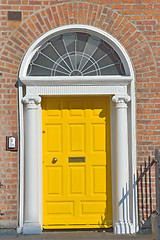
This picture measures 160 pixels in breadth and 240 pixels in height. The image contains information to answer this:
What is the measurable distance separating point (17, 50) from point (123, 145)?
234cm

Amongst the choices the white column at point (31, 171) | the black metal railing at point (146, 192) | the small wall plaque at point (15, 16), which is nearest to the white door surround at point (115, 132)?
the white column at point (31, 171)

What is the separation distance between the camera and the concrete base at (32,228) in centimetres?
636

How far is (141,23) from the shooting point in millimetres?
6621

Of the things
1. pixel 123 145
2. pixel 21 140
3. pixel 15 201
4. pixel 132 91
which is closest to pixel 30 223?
pixel 15 201

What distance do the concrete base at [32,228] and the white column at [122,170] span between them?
4.08 ft

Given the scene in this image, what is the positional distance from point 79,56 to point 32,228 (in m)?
2.93

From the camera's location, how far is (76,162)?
6.69 meters

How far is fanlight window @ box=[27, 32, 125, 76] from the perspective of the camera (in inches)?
262

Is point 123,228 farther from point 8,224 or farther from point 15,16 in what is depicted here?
point 15,16

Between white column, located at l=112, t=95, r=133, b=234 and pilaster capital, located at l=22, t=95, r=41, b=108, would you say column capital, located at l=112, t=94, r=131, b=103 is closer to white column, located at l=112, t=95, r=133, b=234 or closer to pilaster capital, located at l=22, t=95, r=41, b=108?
white column, located at l=112, t=95, r=133, b=234

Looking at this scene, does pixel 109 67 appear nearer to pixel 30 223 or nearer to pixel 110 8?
pixel 110 8

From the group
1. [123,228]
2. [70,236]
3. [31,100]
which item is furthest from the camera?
[31,100]

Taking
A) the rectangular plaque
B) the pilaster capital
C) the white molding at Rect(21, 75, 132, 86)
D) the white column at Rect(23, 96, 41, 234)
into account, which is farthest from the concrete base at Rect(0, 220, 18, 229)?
the white molding at Rect(21, 75, 132, 86)

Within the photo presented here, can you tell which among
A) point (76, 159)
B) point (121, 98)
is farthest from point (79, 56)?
point (76, 159)
